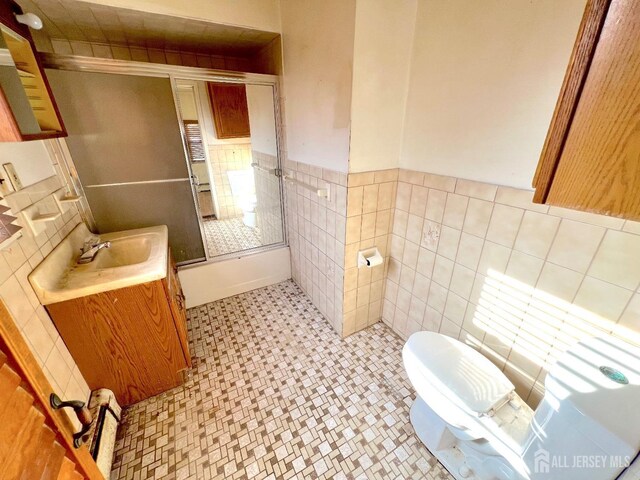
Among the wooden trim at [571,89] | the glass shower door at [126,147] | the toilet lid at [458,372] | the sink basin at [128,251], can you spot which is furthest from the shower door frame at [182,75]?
the wooden trim at [571,89]

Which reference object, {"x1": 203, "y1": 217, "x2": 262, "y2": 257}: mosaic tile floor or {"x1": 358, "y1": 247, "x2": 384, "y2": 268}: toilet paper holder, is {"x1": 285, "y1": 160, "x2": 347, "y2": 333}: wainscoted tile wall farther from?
{"x1": 203, "y1": 217, "x2": 262, "y2": 257}: mosaic tile floor

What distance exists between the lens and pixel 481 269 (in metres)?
1.27

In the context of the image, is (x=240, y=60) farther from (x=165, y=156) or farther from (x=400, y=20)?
(x=400, y=20)

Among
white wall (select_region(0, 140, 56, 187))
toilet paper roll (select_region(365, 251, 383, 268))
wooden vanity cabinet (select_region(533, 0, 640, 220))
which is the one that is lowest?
toilet paper roll (select_region(365, 251, 383, 268))

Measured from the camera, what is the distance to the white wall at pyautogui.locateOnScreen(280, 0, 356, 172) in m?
1.27

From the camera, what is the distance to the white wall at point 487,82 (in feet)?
2.96

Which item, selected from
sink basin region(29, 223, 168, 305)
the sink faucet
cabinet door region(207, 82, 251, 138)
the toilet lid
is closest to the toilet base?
the toilet lid

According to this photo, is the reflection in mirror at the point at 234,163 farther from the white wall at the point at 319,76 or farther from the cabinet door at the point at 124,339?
the cabinet door at the point at 124,339

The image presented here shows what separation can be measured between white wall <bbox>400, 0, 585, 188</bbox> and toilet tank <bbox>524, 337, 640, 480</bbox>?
65cm

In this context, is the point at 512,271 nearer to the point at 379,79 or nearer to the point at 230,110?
the point at 379,79

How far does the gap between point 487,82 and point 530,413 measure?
1.40 meters

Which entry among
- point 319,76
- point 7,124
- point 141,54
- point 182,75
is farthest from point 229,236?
point 7,124

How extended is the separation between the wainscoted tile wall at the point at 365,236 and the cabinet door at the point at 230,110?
1.89 m

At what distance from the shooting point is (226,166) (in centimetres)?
291
